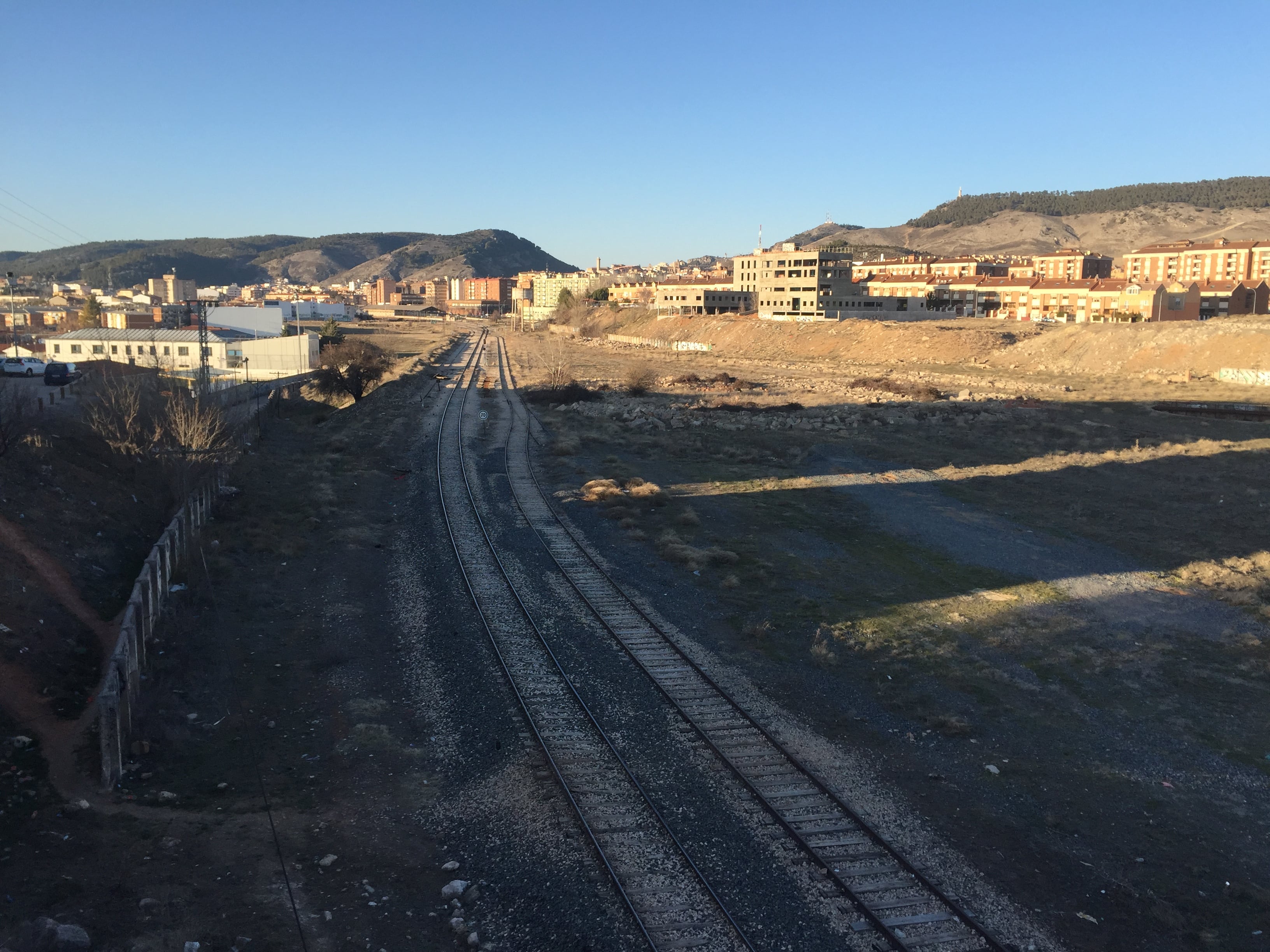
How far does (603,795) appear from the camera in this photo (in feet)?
34.8

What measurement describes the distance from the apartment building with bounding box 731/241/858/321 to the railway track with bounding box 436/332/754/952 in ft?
352

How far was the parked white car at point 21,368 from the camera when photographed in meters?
44.1

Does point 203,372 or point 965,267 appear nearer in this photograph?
point 203,372

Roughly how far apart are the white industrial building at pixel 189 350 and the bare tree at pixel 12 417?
39793 millimetres

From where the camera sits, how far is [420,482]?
1177 inches

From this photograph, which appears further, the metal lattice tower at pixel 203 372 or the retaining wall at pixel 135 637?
the metal lattice tower at pixel 203 372

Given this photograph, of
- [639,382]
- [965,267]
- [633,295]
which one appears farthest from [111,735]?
[633,295]

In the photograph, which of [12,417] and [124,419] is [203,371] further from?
[12,417]

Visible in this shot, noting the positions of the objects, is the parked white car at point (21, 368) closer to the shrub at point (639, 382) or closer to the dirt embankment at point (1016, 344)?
the shrub at point (639, 382)

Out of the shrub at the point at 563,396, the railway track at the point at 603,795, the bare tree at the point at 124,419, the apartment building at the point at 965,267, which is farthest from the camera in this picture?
the apartment building at the point at 965,267

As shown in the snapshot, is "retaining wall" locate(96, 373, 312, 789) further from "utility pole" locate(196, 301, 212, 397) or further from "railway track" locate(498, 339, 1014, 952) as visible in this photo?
"railway track" locate(498, 339, 1014, 952)

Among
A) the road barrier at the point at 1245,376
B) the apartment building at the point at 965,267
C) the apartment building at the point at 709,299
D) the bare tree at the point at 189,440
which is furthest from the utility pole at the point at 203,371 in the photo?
the apartment building at the point at 965,267

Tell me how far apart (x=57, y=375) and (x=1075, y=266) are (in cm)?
14708

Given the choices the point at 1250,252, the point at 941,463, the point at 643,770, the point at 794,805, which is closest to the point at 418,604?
the point at 643,770
